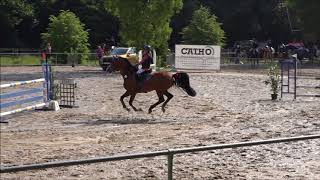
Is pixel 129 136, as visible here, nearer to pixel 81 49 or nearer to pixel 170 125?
pixel 170 125

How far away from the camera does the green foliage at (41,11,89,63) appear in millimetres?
54219

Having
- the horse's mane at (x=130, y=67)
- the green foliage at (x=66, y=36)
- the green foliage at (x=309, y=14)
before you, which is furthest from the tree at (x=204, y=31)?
the horse's mane at (x=130, y=67)

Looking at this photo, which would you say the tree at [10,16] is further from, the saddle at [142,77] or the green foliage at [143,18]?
the saddle at [142,77]

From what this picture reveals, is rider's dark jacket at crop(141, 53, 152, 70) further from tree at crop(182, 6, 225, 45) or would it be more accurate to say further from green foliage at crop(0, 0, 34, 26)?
green foliage at crop(0, 0, 34, 26)

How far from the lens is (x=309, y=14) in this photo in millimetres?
63469

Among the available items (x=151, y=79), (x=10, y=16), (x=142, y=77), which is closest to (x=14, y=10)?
(x=10, y=16)

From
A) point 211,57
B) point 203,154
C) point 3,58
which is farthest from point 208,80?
point 3,58

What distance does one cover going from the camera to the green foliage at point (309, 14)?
62.8 meters

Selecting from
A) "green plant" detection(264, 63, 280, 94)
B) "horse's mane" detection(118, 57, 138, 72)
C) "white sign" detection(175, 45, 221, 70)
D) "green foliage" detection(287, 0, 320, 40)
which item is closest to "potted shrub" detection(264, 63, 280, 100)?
"green plant" detection(264, 63, 280, 94)

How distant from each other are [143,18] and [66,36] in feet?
44.7

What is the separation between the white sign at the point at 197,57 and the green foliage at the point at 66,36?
17362 millimetres

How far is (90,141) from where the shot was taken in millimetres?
12898

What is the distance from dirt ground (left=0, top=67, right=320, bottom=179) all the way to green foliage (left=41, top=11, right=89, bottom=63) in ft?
99.3

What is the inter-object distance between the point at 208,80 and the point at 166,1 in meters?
11.2
